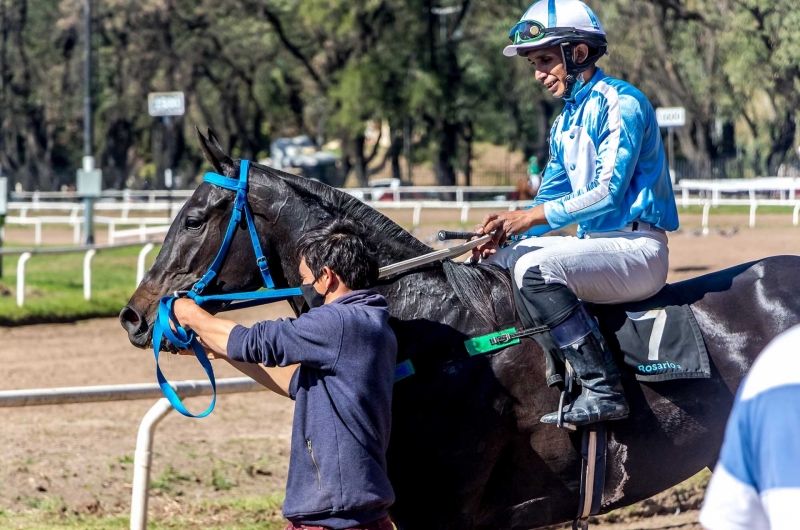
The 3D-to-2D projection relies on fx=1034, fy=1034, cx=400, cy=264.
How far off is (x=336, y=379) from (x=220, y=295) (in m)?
0.81

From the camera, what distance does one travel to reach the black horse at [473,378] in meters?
3.56

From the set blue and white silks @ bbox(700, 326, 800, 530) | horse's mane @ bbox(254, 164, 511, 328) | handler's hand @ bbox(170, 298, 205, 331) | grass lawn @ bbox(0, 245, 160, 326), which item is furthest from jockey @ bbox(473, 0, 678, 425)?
grass lawn @ bbox(0, 245, 160, 326)

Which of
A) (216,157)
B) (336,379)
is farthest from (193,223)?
(336,379)

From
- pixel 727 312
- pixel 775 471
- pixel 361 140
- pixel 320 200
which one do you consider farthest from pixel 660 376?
pixel 361 140

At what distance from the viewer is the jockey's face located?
3.92m

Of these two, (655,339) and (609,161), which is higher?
(609,161)

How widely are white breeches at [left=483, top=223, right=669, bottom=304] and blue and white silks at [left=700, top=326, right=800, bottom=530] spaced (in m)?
2.00

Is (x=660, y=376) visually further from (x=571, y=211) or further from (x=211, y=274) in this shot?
(x=211, y=274)

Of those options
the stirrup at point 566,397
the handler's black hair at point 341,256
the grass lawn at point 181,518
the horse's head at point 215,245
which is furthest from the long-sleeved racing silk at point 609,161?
the grass lawn at point 181,518

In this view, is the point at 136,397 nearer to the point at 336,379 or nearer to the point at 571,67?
the point at 336,379

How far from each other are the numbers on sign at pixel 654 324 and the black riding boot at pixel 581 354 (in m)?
0.18

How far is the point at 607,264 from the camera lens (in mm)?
3754

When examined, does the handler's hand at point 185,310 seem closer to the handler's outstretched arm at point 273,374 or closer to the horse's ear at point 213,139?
the handler's outstretched arm at point 273,374

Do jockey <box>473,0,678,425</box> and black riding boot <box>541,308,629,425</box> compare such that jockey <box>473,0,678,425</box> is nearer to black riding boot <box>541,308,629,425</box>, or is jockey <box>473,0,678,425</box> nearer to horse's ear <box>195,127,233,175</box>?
black riding boot <box>541,308,629,425</box>
